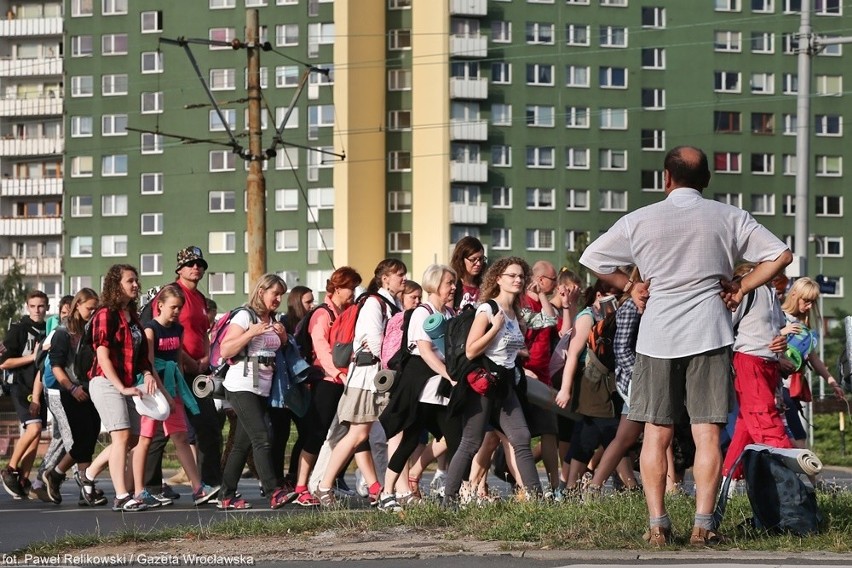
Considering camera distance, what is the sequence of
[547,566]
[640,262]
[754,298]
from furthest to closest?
[754,298] < [640,262] < [547,566]

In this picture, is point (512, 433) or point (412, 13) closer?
point (512, 433)

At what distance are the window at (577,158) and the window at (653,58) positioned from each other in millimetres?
5671

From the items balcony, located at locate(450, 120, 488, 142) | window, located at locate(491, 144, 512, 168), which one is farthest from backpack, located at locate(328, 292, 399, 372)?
window, located at locate(491, 144, 512, 168)

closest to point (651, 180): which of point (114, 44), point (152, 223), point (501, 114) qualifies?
point (501, 114)

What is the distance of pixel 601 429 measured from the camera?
14.2 metres

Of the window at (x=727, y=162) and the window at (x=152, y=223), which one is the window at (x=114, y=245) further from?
the window at (x=727, y=162)

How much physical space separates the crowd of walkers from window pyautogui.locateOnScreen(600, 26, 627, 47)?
82.7 metres

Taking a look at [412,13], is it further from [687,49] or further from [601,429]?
[601,429]

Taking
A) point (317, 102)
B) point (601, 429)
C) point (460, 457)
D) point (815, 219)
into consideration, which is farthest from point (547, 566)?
point (815, 219)

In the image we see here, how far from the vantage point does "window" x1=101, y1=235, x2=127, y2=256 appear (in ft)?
336

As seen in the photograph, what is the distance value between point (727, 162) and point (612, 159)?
6459mm

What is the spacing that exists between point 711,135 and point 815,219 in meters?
8.20

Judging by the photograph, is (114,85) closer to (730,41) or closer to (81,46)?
(81,46)

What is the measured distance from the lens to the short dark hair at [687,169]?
29.5 ft
